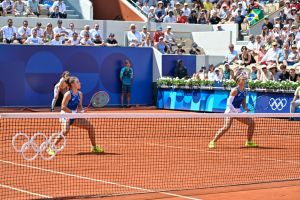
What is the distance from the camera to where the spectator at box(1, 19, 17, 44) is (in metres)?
28.0

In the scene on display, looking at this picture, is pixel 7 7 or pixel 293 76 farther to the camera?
pixel 7 7

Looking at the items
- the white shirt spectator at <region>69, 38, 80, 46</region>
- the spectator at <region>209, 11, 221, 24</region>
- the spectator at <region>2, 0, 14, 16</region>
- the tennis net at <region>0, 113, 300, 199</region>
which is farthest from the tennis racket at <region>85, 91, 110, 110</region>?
the spectator at <region>209, 11, 221, 24</region>

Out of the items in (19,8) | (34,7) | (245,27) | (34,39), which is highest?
(34,7)

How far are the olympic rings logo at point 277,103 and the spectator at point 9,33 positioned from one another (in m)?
10.3

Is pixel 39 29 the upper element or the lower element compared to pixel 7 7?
lower

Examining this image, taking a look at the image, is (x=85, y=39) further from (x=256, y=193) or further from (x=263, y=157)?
(x=256, y=193)

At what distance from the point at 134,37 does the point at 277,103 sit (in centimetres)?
856

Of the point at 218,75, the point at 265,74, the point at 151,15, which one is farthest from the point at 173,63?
the point at 265,74

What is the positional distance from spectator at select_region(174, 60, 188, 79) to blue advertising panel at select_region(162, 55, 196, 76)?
289mm

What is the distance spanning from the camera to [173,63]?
3195cm

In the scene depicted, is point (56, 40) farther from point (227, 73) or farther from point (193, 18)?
point (193, 18)

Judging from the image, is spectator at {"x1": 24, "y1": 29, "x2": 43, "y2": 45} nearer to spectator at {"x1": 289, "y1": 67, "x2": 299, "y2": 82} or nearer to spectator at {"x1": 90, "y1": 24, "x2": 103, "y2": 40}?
spectator at {"x1": 90, "y1": 24, "x2": 103, "y2": 40}

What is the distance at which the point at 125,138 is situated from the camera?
18641 millimetres

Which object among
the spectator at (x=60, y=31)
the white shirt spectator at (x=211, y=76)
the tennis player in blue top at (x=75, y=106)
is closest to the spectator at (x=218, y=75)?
the white shirt spectator at (x=211, y=76)
